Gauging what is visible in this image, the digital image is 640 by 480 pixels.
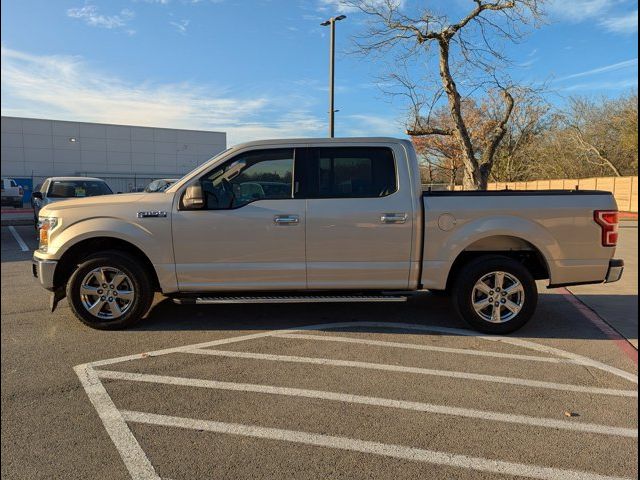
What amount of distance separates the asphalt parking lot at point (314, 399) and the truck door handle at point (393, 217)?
1211 millimetres

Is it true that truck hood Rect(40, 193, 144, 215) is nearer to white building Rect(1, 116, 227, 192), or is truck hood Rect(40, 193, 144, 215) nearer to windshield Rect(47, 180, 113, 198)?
windshield Rect(47, 180, 113, 198)

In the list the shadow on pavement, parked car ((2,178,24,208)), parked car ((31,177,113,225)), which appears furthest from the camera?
parked car ((2,178,24,208))

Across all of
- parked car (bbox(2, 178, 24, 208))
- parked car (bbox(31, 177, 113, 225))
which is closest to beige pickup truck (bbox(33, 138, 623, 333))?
parked car (bbox(31, 177, 113, 225))

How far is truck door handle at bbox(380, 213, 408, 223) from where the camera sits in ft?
15.7

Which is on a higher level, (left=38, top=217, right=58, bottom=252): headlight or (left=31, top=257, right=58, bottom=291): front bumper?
(left=38, top=217, right=58, bottom=252): headlight

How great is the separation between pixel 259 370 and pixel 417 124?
12646mm

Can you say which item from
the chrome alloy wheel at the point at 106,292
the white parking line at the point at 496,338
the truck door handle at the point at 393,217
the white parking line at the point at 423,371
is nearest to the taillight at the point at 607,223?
the white parking line at the point at 496,338

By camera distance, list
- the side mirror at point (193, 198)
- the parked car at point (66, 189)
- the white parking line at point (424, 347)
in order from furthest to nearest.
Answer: the parked car at point (66, 189), the side mirror at point (193, 198), the white parking line at point (424, 347)

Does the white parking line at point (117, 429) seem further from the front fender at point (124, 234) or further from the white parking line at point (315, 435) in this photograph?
the front fender at point (124, 234)

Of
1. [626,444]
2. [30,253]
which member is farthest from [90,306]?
[30,253]

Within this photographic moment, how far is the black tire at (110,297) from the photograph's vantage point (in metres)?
4.84

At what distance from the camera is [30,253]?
10.5 metres

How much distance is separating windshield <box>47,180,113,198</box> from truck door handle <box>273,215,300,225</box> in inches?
359

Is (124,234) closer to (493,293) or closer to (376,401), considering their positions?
(376,401)
